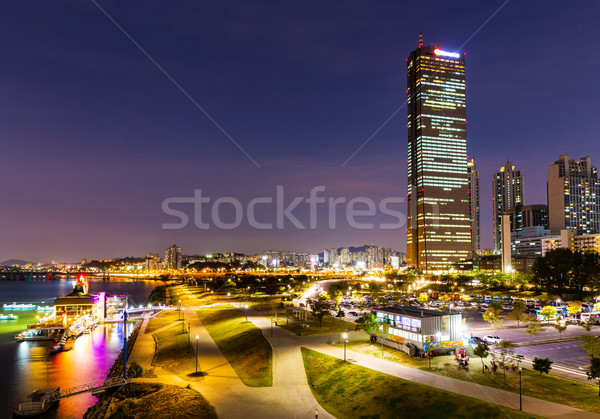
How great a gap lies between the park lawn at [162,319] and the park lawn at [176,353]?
27.9ft

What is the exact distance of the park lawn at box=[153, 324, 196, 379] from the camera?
4394cm

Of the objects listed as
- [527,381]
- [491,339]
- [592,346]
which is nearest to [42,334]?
[491,339]

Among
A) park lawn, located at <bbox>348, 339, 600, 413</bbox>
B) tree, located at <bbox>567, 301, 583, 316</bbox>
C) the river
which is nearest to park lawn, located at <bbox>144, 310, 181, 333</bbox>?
the river

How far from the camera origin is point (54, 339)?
72.7 meters

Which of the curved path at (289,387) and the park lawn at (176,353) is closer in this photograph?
the curved path at (289,387)

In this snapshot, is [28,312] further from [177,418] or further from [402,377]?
[402,377]

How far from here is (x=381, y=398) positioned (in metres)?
31.5

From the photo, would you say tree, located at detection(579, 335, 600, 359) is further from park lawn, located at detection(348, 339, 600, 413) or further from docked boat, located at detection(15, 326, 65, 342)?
docked boat, located at detection(15, 326, 65, 342)

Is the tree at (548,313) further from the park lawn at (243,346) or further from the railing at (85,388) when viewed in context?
the railing at (85,388)

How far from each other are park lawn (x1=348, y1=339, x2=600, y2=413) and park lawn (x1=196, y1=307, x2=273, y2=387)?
446 inches

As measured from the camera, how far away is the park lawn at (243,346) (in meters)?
39.2

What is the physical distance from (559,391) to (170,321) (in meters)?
65.0

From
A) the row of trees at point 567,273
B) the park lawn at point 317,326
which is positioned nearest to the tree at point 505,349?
the park lawn at point 317,326

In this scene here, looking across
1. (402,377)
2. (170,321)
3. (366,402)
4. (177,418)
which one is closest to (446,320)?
(402,377)
